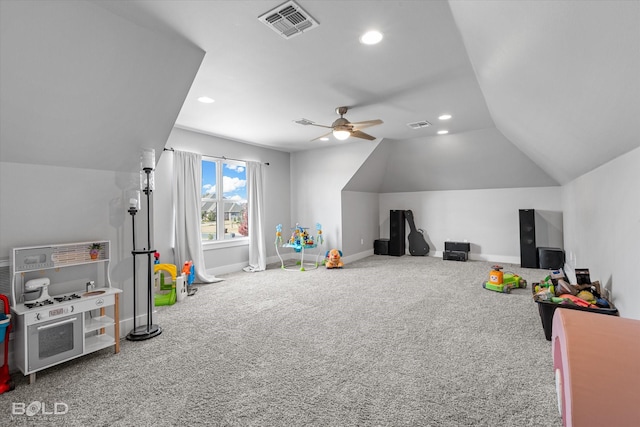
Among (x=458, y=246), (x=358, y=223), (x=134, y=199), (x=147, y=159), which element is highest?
(x=147, y=159)

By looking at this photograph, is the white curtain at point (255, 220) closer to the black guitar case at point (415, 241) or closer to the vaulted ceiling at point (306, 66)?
the vaulted ceiling at point (306, 66)

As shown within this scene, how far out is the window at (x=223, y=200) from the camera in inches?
225

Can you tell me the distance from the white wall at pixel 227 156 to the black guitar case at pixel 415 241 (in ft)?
10.2

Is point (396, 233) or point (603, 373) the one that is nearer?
point (603, 373)

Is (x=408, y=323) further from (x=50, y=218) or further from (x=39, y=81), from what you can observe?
(x=39, y=81)

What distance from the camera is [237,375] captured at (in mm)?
2291

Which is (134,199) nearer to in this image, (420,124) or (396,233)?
(420,124)

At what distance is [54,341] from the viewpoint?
2336 millimetres

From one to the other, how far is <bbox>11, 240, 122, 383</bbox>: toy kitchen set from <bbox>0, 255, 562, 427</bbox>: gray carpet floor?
0.55 feet

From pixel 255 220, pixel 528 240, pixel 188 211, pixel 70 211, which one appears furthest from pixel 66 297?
pixel 528 240

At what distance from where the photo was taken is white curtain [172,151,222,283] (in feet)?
16.3

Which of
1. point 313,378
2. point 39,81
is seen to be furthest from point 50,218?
point 313,378

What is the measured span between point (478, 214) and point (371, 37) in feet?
18.9

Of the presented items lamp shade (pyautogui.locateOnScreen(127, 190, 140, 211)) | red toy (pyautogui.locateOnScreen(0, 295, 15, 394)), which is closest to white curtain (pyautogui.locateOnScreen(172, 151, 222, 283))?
lamp shade (pyautogui.locateOnScreen(127, 190, 140, 211))
